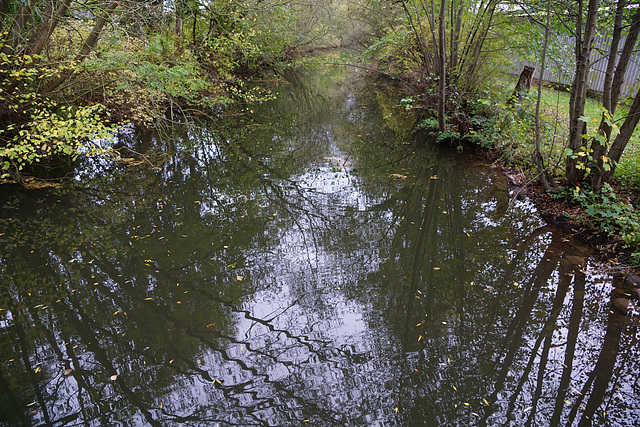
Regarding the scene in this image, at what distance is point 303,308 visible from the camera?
495 cm

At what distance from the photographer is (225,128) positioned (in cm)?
1321

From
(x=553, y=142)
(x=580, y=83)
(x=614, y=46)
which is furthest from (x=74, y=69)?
(x=614, y=46)

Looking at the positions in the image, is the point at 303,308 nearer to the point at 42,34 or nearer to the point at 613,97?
the point at 613,97

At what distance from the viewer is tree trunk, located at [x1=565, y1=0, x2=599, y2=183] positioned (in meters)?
5.67

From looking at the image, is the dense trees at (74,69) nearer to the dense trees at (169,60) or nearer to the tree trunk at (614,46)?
the dense trees at (169,60)

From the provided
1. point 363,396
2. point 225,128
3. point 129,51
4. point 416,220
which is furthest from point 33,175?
point 363,396

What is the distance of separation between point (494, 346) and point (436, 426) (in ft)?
4.12

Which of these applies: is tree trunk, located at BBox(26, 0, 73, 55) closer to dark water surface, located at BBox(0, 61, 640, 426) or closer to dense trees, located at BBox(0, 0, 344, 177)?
dense trees, located at BBox(0, 0, 344, 177)

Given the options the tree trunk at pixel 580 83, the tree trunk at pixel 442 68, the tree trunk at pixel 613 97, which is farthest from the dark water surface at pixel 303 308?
the tree trunk at pixel 442 68

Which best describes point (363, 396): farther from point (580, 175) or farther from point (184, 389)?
point (580, 175)

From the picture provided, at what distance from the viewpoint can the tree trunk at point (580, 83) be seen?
5.67 metres

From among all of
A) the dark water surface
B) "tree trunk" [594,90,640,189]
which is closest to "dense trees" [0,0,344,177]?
the dark water surface

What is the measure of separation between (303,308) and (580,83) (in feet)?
17.4

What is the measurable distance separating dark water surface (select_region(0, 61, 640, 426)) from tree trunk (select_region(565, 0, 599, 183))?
1014 mm
